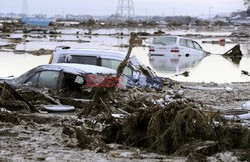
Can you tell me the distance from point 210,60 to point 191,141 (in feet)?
67.8

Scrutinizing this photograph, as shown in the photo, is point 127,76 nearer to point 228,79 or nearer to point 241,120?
point 241,120

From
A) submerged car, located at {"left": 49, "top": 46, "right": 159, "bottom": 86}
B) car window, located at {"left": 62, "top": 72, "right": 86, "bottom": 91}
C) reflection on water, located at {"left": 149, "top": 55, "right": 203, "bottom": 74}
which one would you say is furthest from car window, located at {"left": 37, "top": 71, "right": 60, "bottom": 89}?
reflection on water, located at {"left": 149, "top": 55, "right": 203, "bottom": 74}

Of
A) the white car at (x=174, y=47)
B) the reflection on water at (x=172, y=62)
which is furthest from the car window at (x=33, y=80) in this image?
the white car at (x=174, y=47)

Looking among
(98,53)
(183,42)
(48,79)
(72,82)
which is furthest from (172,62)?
(48,79)

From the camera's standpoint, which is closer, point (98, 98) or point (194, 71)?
point (98, 98)

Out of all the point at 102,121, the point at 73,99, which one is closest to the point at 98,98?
the point at 102,121

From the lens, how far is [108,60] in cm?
1313

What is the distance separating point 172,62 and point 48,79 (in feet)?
48.9

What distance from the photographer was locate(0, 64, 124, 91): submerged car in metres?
10.9

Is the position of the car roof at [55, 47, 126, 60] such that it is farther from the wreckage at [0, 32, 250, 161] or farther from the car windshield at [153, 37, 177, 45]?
the car windshield at [153, 37, 177, 45]

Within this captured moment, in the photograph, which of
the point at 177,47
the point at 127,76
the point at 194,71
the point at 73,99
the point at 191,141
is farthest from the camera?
the point at 177,47

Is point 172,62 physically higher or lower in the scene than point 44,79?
lower

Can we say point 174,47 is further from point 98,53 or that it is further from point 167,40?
point 98,53

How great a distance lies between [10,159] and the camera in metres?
6.56
